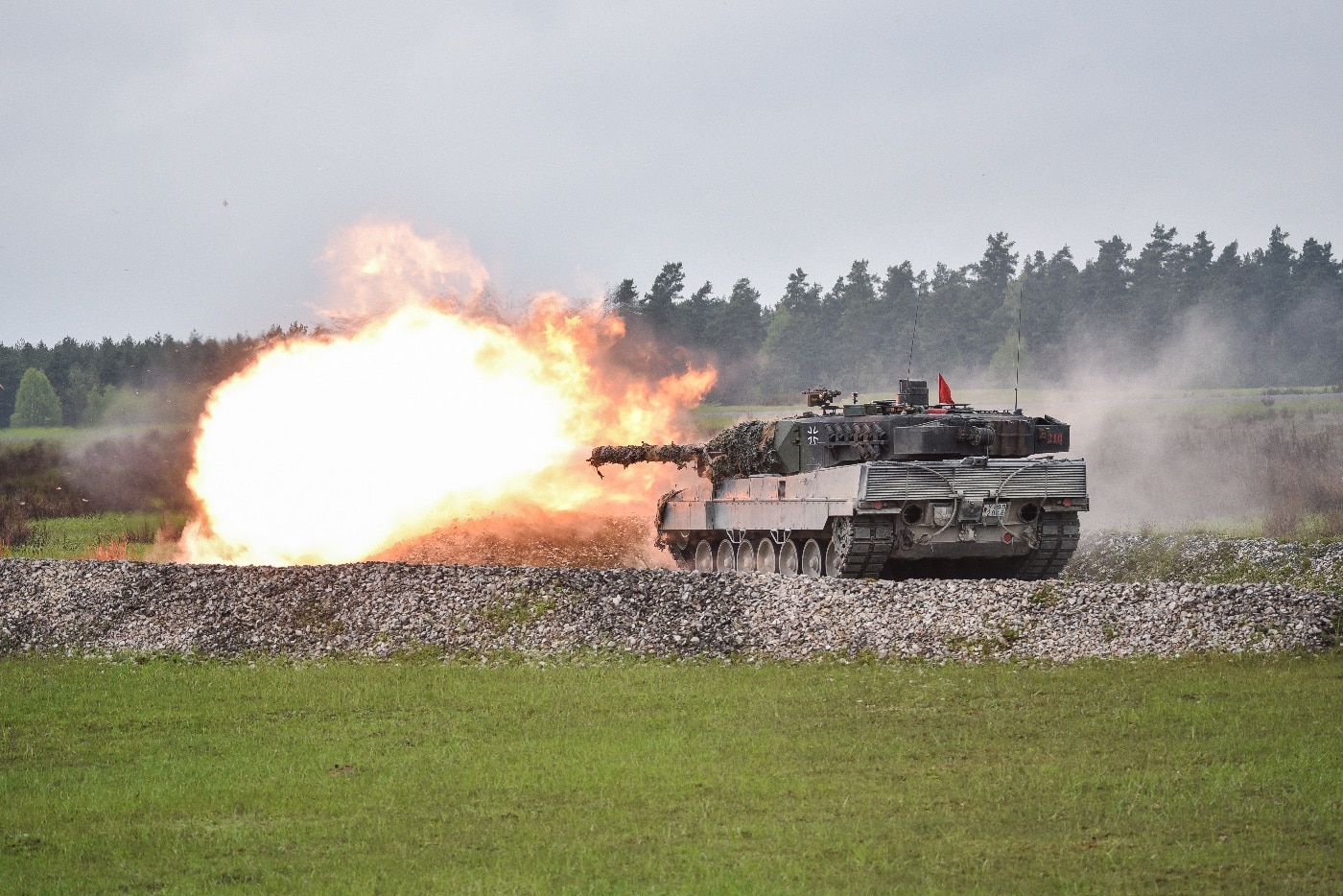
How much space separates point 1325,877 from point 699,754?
580 cm

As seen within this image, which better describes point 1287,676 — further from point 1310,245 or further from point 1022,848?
point 1310,245

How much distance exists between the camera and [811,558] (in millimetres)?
28062

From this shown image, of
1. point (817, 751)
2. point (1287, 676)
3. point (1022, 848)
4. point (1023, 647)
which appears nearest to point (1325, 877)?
point (1022, 848)

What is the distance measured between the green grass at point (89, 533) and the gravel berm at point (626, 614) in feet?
38.3

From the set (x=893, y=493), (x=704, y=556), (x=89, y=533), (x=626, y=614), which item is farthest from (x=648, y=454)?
(x=89, y=533)

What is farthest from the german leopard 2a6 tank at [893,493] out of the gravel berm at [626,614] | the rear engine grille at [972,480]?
the gravel berm at [626,614]

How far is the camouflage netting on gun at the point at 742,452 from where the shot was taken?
29734 millimetres

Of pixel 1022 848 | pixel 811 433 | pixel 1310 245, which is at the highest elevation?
pixel 1310 245

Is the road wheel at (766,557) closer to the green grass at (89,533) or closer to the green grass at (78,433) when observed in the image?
the green grass at (89,533)

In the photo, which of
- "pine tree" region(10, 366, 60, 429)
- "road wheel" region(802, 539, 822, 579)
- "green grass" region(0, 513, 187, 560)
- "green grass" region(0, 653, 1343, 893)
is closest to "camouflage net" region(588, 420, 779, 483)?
"road wheel" region(802, 539, 822, 579)

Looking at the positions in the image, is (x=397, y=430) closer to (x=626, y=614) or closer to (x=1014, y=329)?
(x=626, y=614)

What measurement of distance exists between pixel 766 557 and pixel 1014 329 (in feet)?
210

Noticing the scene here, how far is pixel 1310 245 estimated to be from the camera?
86812 millimetres

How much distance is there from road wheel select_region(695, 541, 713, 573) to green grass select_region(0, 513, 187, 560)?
484 inches
